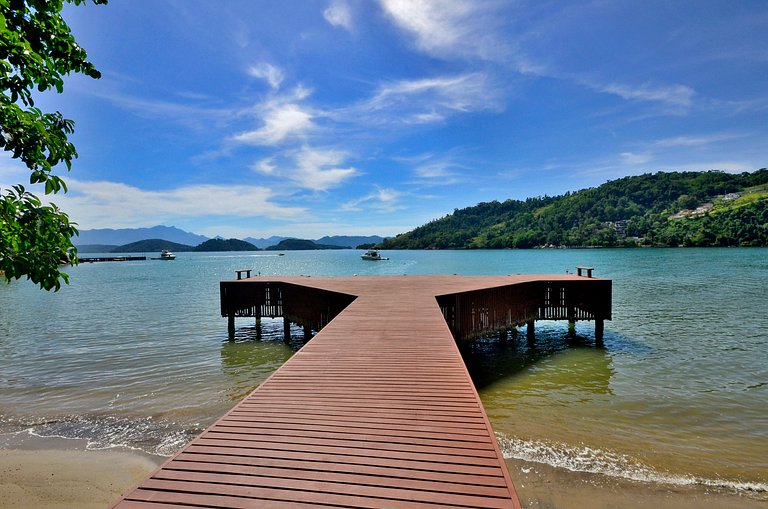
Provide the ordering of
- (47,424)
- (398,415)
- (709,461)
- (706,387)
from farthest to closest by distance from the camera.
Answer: (706,387) → (47,424) → (709,461) → (398,415)

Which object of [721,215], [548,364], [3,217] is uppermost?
[721,215]

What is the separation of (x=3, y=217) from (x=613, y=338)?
21944 mm

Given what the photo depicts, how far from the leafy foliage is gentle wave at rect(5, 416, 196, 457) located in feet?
19.6

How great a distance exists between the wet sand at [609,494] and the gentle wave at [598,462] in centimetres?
19

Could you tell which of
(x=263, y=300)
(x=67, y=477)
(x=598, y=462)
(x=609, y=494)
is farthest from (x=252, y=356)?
(x=609, y=494)

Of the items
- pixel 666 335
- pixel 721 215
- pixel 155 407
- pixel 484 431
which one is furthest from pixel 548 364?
pixel 721 215

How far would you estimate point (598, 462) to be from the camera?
7.83 m

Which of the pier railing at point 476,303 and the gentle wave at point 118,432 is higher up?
Answer: the pier railing at point 476,303

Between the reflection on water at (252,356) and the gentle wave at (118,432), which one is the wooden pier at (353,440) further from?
the reflection on water at (252,356)

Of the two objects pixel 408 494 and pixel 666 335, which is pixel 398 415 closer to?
pixel 408 494

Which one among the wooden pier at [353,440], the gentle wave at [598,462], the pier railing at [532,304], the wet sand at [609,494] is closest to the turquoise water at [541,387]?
the gentle wave at [598,462]

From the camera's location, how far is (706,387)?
482 inches

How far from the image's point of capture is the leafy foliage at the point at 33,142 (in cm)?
405

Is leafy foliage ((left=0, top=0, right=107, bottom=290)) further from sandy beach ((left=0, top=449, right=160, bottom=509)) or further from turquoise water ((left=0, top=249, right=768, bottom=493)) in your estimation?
turquoise water ((left=0, top=249, right=768, bottom=493))
